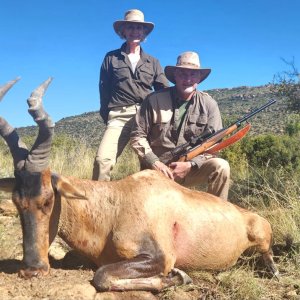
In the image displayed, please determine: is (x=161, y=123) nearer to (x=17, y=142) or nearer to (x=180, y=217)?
(x=180, y=217)

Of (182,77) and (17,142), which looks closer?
(17,142)

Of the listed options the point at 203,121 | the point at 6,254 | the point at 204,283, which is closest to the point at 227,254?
the point at 204,283

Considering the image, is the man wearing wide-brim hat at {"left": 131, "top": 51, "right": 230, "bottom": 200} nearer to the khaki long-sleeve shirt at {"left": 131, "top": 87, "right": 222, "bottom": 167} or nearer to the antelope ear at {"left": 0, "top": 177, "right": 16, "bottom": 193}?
the khaki long-sleeve shirt at {"left": 131, "top": 87, "right": 222, "bottom": 167}

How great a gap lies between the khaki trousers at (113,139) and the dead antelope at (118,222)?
225 centimetres

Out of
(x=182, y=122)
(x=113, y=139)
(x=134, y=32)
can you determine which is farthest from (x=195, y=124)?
(x=134, y=32)

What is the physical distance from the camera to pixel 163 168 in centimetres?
691

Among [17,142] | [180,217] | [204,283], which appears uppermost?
[17,142]

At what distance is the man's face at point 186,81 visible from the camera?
745cm

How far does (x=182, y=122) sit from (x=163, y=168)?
102 cm

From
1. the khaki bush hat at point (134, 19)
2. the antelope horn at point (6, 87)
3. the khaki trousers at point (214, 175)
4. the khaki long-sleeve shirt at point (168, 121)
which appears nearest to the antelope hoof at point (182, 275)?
the khaki trousers at point (214, 175)

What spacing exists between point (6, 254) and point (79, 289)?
77.3 inches

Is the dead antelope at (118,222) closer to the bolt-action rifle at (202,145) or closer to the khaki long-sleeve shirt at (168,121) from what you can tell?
the bolt-action rifle at (202,145)

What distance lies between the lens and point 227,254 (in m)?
5.97

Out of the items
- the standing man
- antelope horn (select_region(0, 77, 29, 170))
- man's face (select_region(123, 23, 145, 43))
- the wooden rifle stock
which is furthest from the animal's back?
man's face (select_region(123, 23, 145, 43))
